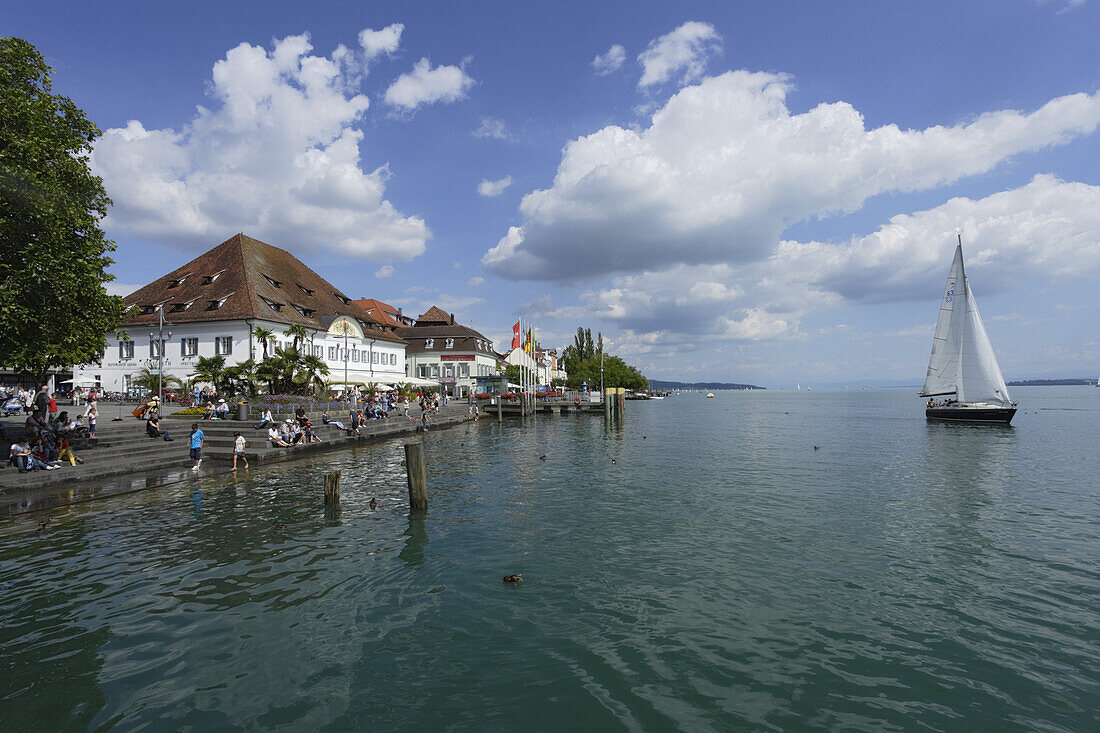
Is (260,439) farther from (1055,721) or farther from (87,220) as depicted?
(1055,721)

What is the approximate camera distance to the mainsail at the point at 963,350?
53688 mm

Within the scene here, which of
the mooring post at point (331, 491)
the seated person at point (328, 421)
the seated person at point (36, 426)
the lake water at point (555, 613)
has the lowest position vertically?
the lake water at point (555, 613)

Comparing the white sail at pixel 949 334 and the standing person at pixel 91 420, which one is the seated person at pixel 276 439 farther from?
the white sail at pixel 949 334

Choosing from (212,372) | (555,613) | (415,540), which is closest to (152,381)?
(212,372)

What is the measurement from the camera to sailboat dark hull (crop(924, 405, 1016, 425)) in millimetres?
52781

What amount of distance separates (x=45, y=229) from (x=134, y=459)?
10265 millimetres

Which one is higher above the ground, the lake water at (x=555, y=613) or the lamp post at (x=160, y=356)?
the lamp post at (x=160, y=356)

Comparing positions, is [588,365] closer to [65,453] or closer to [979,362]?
[979,362]

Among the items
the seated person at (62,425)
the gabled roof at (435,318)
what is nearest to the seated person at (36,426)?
the seated person at (62,425)

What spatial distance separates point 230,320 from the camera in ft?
153

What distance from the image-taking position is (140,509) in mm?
16891

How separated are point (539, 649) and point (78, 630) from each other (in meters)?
7.52

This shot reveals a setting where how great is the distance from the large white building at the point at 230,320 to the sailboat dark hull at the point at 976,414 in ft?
184

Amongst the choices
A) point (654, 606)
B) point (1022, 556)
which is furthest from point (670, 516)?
point (1022, 556)
